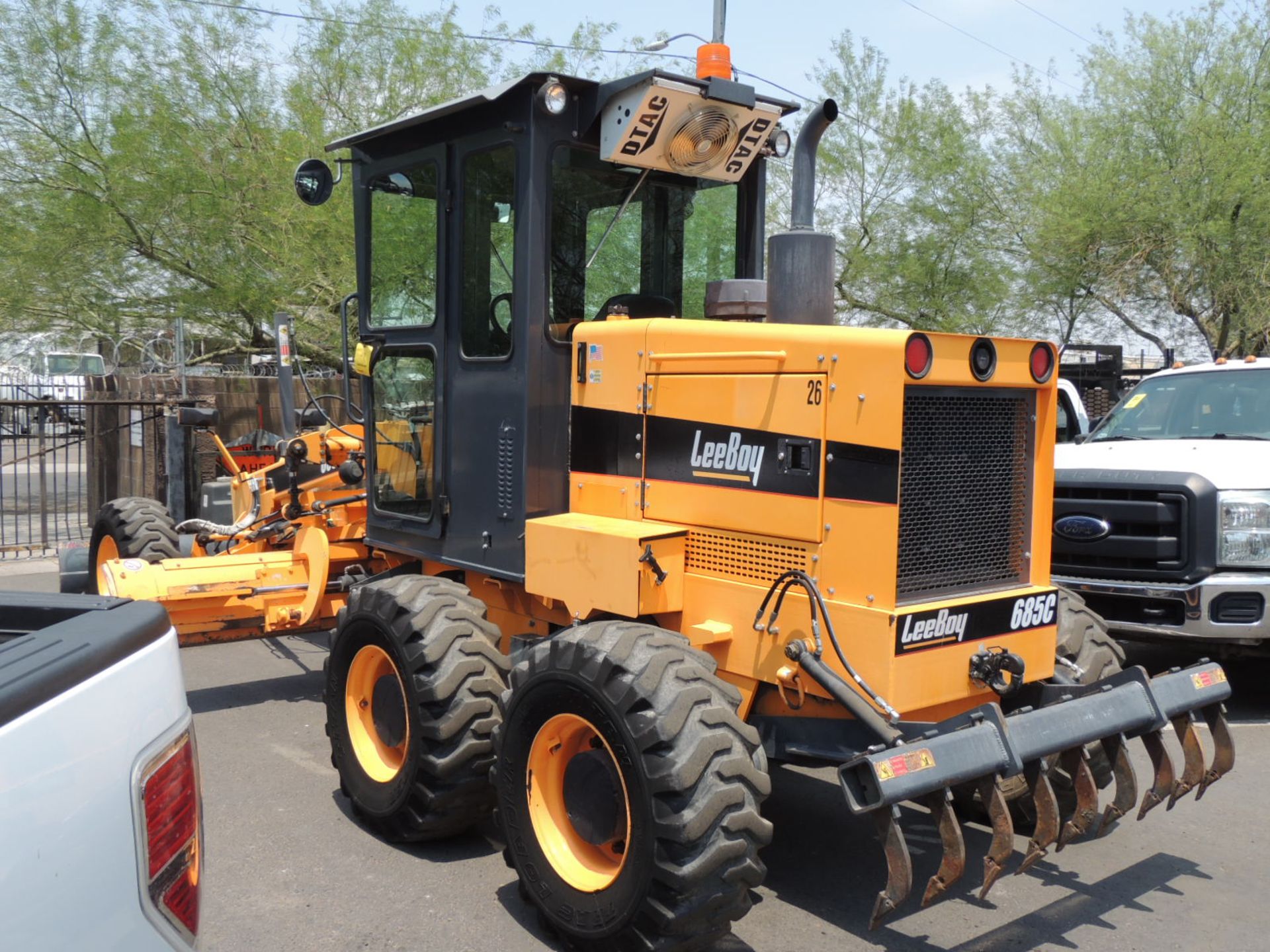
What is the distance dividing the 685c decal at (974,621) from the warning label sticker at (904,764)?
46 centimetres

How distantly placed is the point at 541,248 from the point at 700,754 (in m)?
2.22

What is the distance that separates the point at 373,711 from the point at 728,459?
200 cm

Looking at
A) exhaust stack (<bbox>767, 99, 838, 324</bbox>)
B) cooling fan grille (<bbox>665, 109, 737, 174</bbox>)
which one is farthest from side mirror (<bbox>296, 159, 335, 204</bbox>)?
exhaust stack (<bbox>767, 99, 838, 324</bbox>)

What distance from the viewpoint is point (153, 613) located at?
2.08 meters

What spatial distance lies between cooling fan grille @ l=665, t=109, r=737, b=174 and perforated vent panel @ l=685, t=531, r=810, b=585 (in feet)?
5.52

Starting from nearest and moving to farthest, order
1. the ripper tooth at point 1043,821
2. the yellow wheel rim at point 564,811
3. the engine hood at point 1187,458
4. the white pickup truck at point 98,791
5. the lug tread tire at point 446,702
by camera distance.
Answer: the white pickup truck at point 98,791 < the ripper tooth at point 1043,821 < the yellow wheel rim at point 564,811 < the lug tread tire at point 446,702 < the engine hood at point 1187,458

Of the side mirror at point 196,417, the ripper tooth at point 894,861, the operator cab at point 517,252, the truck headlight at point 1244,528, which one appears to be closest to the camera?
the ripper tooth at point 894,861

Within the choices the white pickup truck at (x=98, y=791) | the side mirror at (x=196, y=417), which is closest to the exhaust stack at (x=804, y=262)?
the white pickup truck at (x=98, y=791)

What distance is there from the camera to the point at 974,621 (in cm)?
388

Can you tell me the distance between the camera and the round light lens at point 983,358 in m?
3.84

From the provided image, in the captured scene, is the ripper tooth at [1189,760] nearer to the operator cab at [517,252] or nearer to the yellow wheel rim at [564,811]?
the yellow wheel rim at [564,811]

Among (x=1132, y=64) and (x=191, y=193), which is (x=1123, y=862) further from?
(x=1132, y=64)

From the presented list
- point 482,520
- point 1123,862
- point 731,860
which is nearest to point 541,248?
point 482,520

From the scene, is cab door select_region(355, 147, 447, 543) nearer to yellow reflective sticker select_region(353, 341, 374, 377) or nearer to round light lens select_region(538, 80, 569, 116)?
yellow reflective sticker select_region(353, 341, 374, 377)
